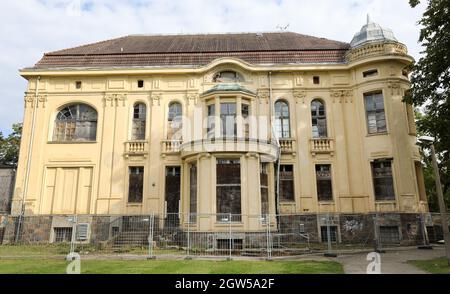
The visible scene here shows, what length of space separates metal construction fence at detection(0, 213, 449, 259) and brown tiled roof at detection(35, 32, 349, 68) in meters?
10.1

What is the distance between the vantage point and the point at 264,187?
18.8m

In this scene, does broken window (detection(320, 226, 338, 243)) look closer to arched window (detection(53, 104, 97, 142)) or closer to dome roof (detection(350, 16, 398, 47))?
dome roof (detection(350, 16, 398, 47))

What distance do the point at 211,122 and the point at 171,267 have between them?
10324 mm

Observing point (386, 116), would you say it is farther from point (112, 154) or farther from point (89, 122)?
point (89, 122)

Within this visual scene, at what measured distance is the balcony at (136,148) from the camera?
834 inches

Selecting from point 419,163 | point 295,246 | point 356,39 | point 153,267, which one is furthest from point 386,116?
point 153,267

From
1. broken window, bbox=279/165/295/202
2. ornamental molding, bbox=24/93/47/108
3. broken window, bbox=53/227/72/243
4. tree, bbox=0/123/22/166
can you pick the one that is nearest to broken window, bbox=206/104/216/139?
broken window, bbox=279/165/295/202

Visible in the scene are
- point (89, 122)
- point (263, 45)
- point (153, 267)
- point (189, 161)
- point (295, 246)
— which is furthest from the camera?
point (263, 45)

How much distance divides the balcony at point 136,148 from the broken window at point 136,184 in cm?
88

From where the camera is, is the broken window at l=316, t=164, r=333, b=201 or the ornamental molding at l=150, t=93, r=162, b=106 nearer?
the broken window at l=316, t=164, r=333, b=201

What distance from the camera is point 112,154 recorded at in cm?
2134

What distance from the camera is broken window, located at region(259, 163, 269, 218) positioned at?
724 inches

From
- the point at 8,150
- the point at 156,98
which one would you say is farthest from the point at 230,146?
the point at 8,150

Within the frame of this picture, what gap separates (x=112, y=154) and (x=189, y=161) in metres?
5.40
